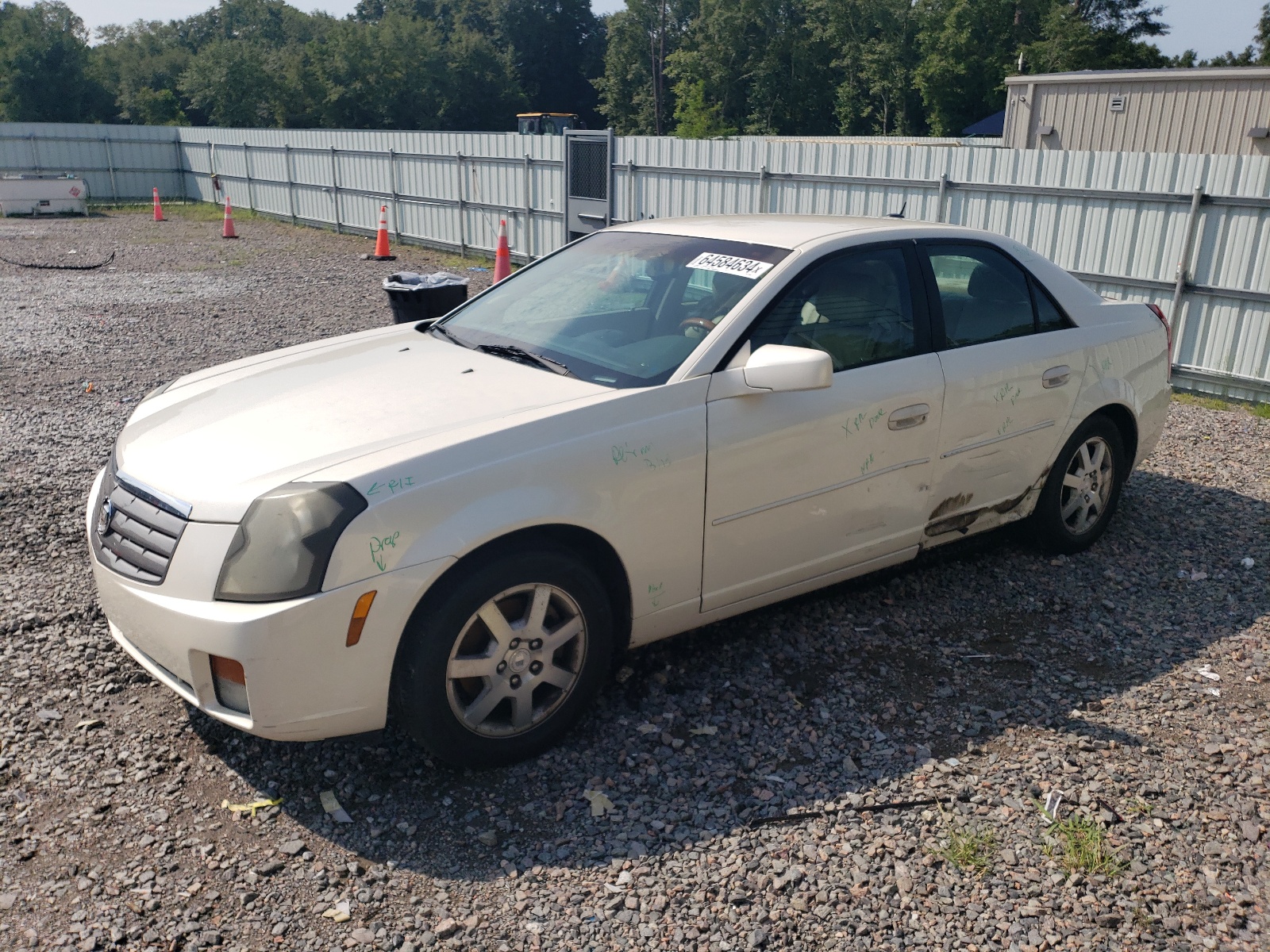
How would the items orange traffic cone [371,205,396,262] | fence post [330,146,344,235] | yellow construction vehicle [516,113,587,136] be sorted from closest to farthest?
1. orange traffic cone [371,205,396,262]
2. fence post [330,146,344,235]
3. yellow construction vehicle [516,113,587,136]

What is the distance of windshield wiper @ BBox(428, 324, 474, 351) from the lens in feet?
14.6

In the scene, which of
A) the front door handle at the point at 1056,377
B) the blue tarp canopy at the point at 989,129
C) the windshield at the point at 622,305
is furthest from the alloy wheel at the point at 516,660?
the blue tarp canopy at the point at 989,129

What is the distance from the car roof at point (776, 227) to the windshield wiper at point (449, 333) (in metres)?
0.95

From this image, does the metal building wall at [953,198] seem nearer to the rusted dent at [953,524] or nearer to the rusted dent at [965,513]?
the rusted dent at [965,513]

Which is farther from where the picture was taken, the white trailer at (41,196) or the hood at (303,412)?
the white trailer at (41,196)

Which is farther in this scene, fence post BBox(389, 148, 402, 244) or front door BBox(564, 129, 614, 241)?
fence post BBox(389, 148, 402, 244)

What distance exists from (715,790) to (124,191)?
109 ft

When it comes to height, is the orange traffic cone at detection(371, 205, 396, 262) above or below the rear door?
below

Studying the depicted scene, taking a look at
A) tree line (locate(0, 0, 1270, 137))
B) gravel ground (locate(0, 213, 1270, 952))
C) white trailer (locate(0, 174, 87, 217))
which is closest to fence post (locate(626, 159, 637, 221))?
gravel ground (locate(0, 213, 1270, 952))

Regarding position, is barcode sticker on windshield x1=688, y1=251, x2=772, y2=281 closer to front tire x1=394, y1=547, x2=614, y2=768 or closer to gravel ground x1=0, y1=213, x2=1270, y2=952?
front tire x1=394, y1=547, x2=614, y2=768

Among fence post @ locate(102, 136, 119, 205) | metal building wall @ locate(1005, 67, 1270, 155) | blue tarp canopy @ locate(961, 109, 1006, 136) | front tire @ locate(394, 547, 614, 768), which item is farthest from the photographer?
blue tarp canopy @ locate(961, 109, 1006, 136)

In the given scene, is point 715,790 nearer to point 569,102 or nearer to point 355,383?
point 355,383

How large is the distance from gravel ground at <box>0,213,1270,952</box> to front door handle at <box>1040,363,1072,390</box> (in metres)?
0.95

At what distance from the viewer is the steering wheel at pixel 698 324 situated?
3943 mm
